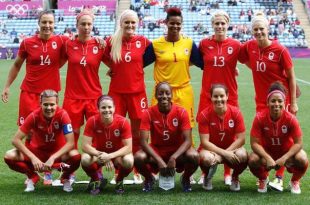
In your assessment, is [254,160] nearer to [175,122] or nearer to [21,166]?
[175,122]

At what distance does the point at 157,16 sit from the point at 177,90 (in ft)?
106

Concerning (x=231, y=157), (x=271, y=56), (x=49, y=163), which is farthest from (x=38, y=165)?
(x=271, y=56)

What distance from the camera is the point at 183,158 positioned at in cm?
582

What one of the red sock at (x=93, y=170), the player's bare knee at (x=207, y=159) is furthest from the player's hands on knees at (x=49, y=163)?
the player's bare knee at (x=207, y=159)

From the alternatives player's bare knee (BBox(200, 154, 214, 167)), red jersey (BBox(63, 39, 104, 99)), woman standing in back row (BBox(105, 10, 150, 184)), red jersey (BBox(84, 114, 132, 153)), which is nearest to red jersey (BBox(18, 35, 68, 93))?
red jersey (BBox(63, 39, 104, 99))

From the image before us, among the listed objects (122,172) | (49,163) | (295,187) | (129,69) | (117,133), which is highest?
(129,69)

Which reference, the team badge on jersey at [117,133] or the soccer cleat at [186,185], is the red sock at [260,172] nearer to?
the soccer cleat at [186,185]

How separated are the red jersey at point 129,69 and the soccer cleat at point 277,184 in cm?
167

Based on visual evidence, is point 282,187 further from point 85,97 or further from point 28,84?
point 28,84

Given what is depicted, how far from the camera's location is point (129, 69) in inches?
249

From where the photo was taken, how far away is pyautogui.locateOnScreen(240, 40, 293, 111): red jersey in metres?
6.12

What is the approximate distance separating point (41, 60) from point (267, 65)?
237cm

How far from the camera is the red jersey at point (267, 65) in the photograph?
20.1 feet

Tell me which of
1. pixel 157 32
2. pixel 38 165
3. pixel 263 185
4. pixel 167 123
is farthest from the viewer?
pixel 157 32
